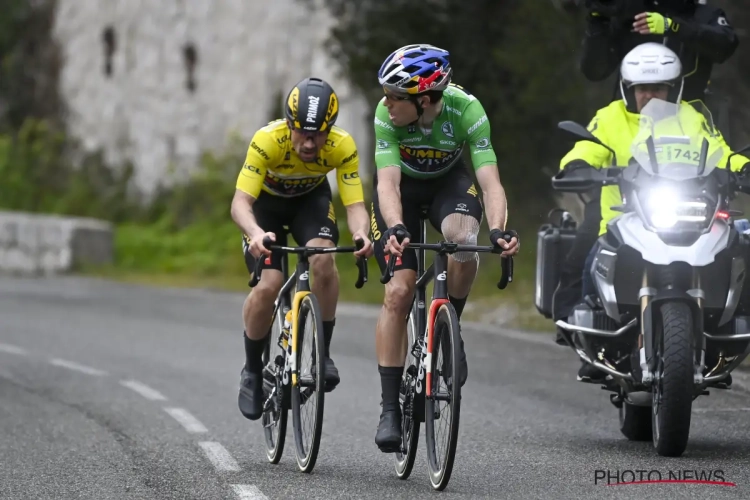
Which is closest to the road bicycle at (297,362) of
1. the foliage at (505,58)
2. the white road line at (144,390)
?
the white road line at (144,390)

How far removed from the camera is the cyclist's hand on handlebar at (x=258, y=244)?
7.87m

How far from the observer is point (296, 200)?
28.6ft

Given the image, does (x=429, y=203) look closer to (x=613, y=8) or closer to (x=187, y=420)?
(x=187, y=420)

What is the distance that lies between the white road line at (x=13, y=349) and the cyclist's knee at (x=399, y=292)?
7.56 meters

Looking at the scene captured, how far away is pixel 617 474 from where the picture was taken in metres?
7.49

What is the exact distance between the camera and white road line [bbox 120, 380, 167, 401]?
11.3m

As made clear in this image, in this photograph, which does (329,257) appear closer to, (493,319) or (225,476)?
(225,476)

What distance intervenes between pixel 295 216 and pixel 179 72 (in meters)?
23.9

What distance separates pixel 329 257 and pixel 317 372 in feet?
2.59

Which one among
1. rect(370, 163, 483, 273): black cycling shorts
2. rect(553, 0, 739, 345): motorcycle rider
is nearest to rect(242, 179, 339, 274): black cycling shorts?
rect(370, 163, 483, 273): black cycling shorts

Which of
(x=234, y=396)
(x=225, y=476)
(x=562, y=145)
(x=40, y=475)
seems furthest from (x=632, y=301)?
(x=562, y=145)

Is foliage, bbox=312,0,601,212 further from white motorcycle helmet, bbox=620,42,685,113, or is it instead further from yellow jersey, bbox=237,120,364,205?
yellow jersey, bbox=237,120,364,205

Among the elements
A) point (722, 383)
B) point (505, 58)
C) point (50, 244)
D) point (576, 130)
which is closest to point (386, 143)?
point (576, 130)

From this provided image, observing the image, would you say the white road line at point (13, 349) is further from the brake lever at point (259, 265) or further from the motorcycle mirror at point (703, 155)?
the motorcycle mirror at point (703, 155)
